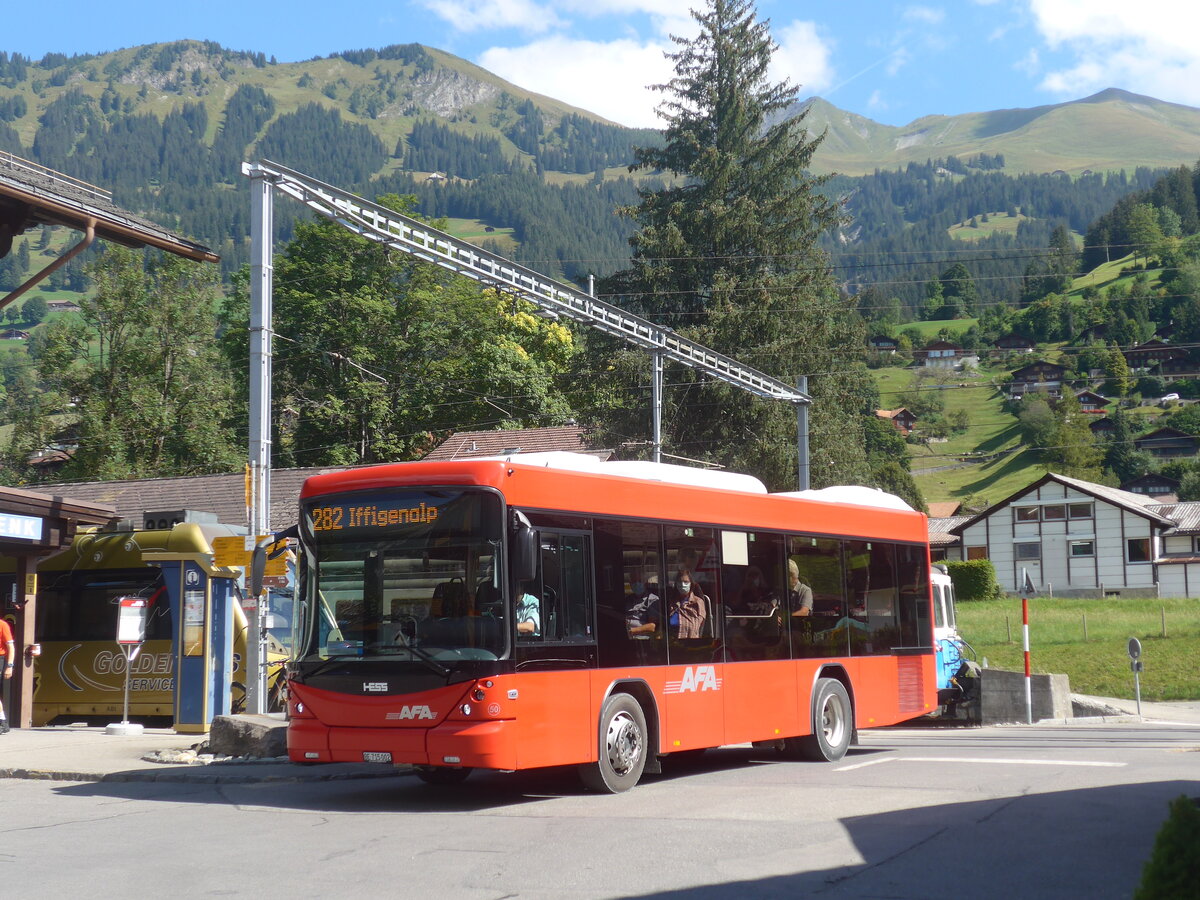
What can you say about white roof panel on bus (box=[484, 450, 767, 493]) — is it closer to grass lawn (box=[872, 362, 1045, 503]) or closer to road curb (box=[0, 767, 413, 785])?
road curb (box=[0, 767, 413, 785])

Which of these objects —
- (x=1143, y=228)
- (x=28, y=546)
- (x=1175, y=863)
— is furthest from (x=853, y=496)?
(x=1143, y=228)

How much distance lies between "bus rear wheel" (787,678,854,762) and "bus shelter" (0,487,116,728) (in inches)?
473

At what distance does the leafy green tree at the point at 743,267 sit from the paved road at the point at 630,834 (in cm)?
3048

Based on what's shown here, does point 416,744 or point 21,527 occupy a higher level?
point 21,527

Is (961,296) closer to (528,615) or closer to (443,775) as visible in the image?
(443,775)

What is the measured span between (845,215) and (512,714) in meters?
41.1

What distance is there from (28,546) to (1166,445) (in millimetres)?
134430

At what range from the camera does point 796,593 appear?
14.6 metres

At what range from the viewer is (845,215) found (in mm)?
49312

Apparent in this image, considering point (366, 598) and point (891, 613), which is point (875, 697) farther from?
point (366, 598)

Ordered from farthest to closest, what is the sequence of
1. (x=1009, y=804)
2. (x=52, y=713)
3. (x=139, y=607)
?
(x=52, y=713) < (x=139, y=607) < (x=1009, y=804)

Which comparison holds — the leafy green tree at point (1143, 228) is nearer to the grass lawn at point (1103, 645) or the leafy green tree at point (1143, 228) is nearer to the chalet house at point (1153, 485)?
the chalet house at point (1153, 485)

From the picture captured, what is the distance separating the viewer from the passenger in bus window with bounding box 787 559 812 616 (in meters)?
14.6

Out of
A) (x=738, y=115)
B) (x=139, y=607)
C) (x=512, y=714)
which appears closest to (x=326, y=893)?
(x=512, y=714)
